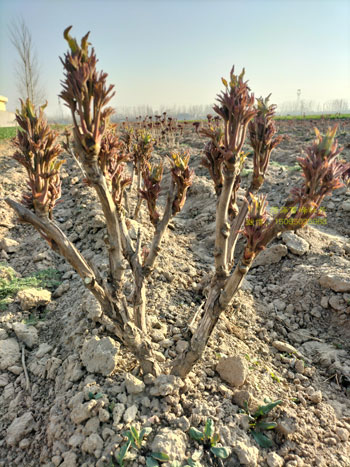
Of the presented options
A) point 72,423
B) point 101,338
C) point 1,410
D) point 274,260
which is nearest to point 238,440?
point 72,423

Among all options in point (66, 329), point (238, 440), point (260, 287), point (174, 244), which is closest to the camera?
point (238, 440)

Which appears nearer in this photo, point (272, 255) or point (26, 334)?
point (26, 334)

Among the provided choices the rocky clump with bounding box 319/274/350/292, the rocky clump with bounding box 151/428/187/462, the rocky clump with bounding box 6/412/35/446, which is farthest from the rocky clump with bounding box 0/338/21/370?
the rocky clump with bounding box 319/274/350/292

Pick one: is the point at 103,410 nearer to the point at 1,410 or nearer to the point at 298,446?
the point at 1,410

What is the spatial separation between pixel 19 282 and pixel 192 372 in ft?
8.67

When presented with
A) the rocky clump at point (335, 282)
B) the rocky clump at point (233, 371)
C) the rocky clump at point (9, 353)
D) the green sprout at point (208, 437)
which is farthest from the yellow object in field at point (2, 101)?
the green sprout at point (208, 437)

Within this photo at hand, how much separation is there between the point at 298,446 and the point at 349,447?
40cm

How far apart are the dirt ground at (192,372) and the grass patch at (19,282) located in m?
0.06

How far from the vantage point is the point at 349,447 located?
2.13 metres

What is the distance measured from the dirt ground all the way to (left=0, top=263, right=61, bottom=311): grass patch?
63 millimetres

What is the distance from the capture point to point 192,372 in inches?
95.5

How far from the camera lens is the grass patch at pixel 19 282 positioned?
12.1ft

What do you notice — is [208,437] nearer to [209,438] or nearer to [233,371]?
[209,438]

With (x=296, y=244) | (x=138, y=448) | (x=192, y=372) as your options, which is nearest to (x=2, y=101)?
(x=296, y=244)
